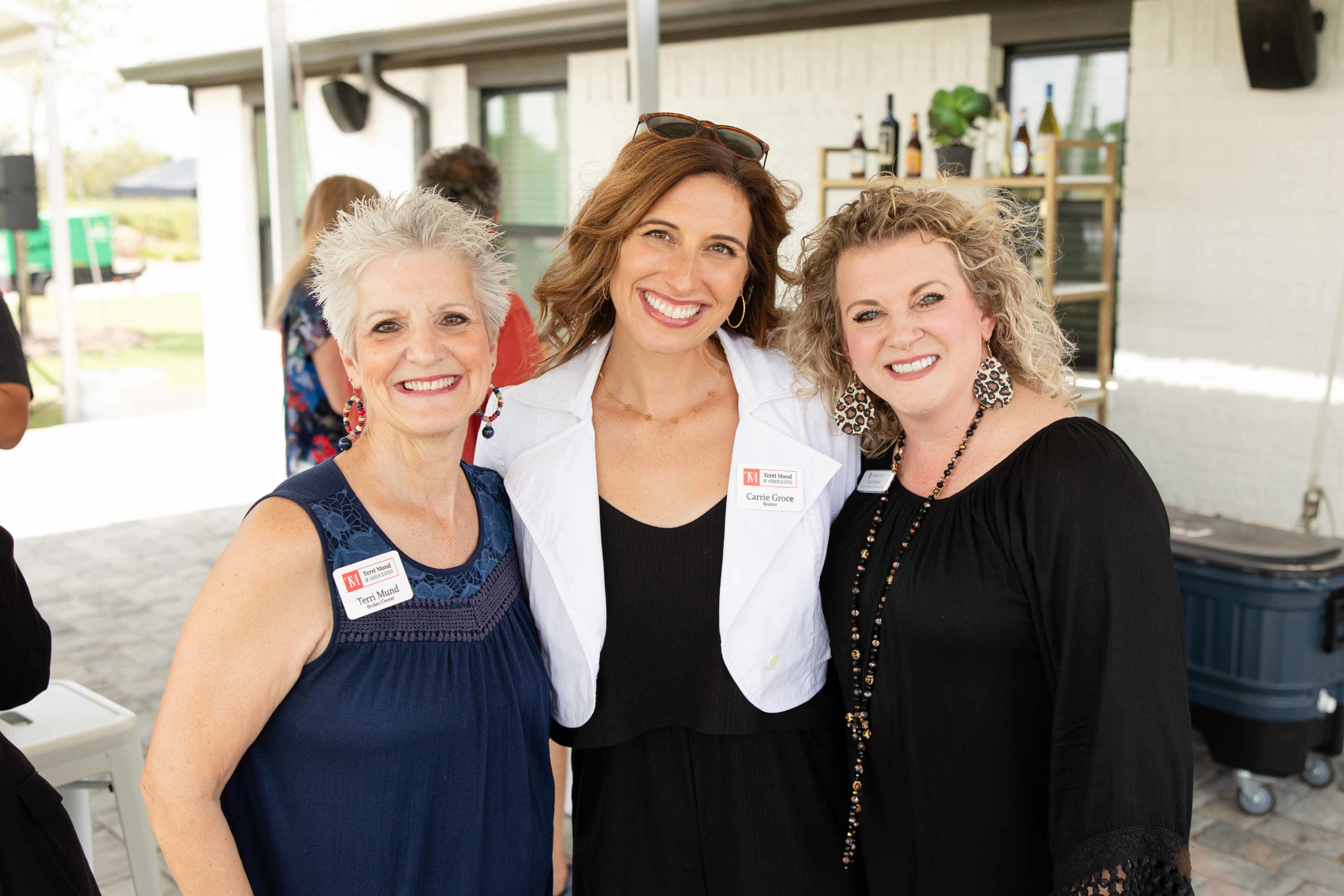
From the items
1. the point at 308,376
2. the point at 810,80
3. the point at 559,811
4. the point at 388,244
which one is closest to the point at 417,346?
the point at 388,244

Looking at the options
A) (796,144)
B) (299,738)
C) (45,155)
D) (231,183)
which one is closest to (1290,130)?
(796,144)

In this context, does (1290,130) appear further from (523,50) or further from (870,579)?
(523,50)

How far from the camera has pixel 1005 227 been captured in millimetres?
1765

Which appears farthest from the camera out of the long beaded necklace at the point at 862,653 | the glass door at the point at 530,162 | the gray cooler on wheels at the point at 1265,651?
the glass door at the point at 530,162

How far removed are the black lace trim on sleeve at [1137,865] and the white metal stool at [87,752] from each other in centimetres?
183

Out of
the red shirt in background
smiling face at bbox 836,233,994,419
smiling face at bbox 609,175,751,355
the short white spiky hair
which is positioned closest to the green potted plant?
the red shirt in background

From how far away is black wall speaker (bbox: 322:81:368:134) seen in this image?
8562mm

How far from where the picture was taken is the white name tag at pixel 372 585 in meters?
1.42

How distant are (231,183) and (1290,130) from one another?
27.8 feet

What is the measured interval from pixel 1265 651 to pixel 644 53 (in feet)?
9.13

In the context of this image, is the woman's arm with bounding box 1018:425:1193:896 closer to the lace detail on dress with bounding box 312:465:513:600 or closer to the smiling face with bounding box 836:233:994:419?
the smiling face with bounding box 836:233:994:419

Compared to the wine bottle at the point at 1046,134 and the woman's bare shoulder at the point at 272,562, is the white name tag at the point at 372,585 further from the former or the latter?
the wine bottle at the point at 1046,134

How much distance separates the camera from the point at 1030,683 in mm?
1565

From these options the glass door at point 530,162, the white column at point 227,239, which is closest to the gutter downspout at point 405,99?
the glass door at point 530,162
